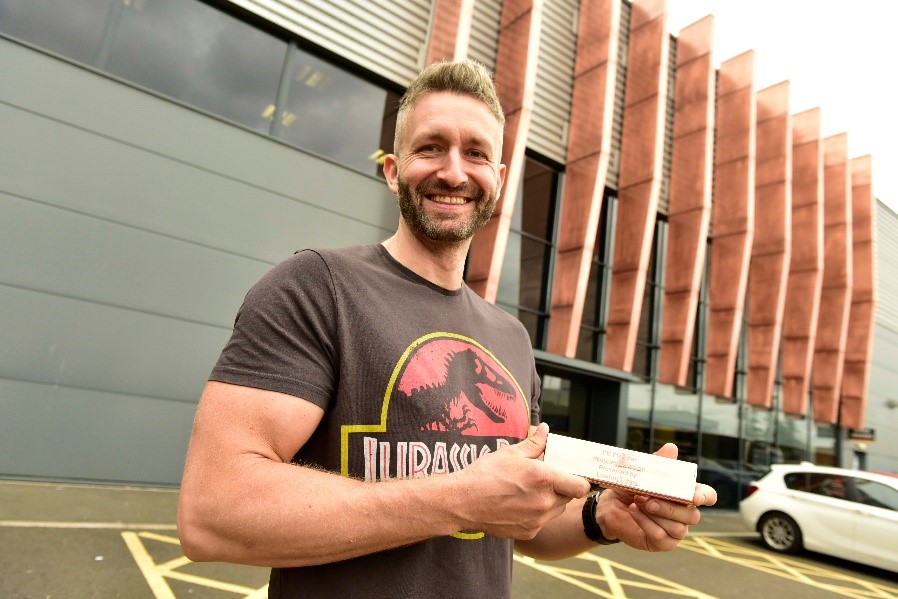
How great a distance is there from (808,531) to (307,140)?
957cm

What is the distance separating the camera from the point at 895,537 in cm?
694

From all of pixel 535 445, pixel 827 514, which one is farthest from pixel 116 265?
pixel 827 514

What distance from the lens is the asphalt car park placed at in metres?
3.69

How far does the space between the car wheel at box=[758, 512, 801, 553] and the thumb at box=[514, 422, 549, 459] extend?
355 inches

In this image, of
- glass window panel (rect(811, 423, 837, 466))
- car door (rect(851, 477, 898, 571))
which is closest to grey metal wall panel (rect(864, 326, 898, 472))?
glass window panel (rect(811, 423, 837, 466))

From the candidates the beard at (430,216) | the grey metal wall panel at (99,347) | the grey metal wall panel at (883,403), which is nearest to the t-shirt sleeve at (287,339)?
the beard at (430,216)

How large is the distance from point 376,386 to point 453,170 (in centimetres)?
64

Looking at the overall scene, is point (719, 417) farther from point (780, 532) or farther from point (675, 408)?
point (780, 532)

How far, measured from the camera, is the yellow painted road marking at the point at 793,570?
6195 mm

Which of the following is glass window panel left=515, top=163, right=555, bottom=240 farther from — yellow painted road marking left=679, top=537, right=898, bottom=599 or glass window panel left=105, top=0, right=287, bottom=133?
yellow painted road marking left=679, top=537, right=898, bottom=599

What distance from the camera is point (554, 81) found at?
1038 centimetres

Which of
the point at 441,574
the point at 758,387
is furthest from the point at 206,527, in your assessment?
the point at 758,387

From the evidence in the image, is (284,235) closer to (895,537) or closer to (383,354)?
(383,354)

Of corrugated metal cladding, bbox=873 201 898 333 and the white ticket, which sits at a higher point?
corrugated metal cladding, bbox=873 201 898 333
